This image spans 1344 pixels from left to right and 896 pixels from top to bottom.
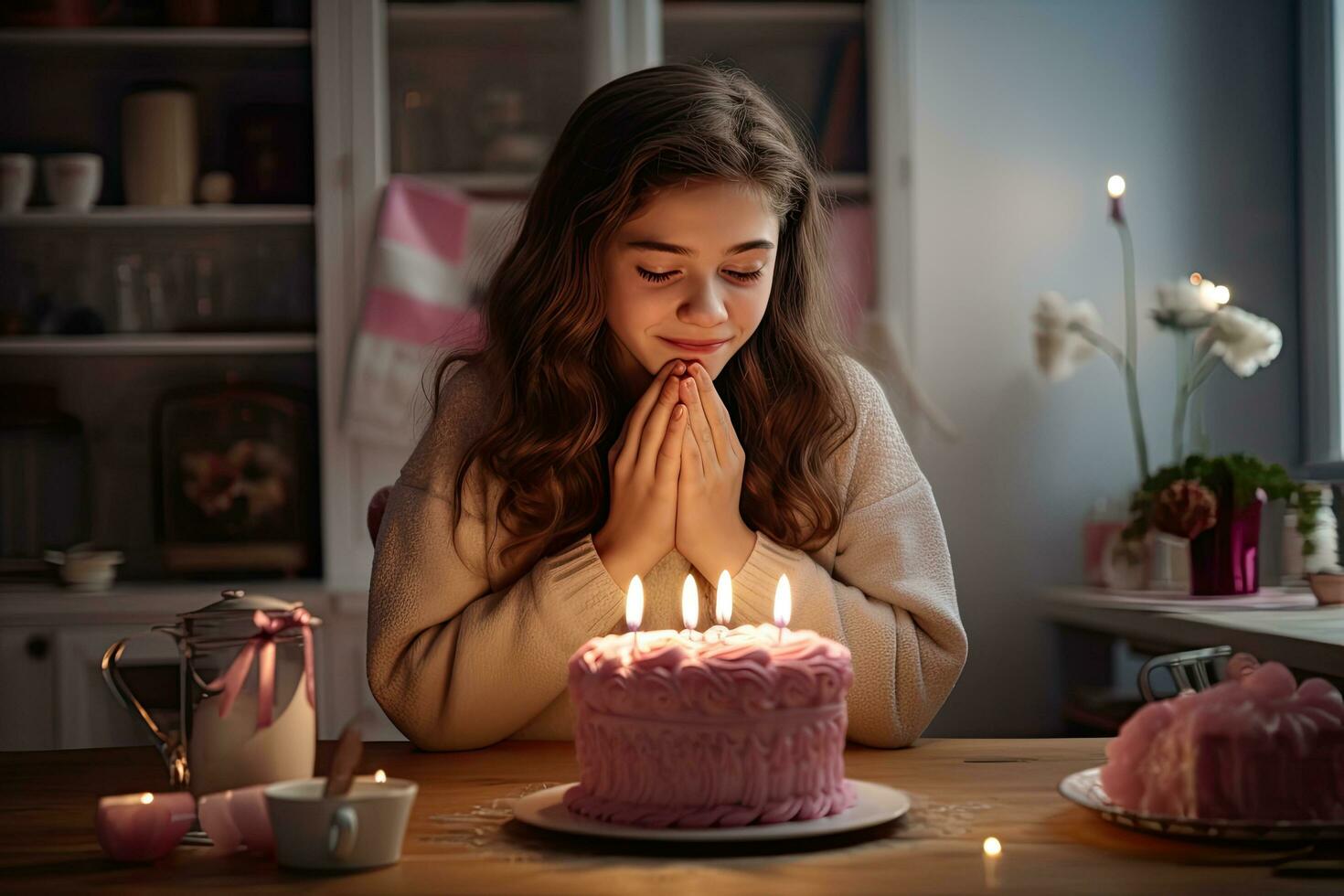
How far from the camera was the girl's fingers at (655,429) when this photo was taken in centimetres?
132

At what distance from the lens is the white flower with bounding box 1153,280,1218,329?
2.96 m

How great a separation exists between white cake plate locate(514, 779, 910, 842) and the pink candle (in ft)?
0.66

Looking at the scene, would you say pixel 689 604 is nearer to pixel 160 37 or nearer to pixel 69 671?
pixel 69 671

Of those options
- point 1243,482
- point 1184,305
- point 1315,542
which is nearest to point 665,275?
point 1243,482

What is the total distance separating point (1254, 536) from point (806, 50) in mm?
1431

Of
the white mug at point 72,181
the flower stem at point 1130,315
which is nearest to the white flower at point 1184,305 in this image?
the flower stem at point 1130,315

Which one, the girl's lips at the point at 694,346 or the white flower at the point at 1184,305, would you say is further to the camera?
the white flower at the point at 1184,305

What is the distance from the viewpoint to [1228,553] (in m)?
2.50

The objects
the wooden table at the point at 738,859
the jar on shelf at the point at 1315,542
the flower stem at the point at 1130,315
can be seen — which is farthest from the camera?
the flower stem at the point at 1130,315

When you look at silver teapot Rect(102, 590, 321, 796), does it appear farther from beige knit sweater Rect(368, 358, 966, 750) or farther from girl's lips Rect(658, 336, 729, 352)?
girl's lips Rect(658, 336, 729, 352)

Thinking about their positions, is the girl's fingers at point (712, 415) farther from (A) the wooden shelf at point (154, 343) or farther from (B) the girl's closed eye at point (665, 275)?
(A) the wooden shelf at point (154, 343)

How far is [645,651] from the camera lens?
35.2 inches

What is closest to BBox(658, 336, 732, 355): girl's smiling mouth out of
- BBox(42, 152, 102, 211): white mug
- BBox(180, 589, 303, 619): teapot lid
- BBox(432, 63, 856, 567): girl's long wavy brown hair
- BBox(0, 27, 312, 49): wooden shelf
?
BBox(432, 63, 856, 567): girl's long wavy brown hair

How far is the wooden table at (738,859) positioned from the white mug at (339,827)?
0.4 inches
